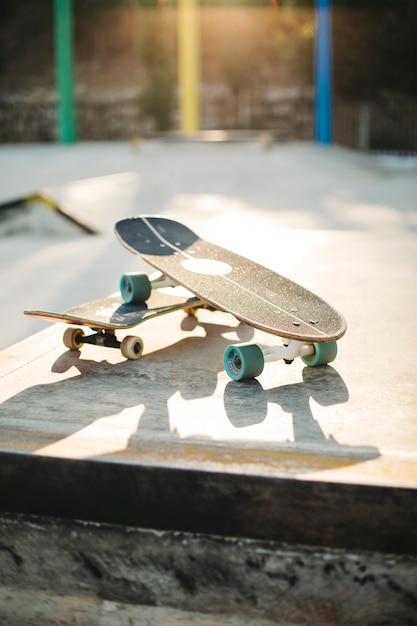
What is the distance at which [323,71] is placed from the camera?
16.1 m

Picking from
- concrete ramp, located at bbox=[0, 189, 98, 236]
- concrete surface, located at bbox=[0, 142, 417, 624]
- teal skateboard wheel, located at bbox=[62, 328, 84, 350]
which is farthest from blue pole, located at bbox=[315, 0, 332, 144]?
teal skateboard wheel, located at bbox=[62, 328, 84, 350]

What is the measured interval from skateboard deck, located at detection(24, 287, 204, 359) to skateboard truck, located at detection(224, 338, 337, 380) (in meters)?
0.48

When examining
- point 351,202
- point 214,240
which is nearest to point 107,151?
point 351,202

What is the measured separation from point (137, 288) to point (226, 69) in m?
24.5

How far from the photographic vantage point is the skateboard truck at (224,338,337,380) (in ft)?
8.68

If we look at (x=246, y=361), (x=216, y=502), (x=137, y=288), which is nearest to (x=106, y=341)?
(x=137, y=288)

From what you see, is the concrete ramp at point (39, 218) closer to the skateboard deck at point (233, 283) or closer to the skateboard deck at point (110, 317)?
the skateboard deck at point (233, 283)

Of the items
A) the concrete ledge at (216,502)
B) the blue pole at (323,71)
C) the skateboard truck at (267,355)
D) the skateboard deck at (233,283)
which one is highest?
the blue pole at (323,71)

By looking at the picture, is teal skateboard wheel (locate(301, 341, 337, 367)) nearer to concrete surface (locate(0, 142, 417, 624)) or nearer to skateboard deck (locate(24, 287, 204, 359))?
concrete surface (locate(0, 142, 417, 624))

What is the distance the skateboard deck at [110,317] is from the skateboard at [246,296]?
0.14 m

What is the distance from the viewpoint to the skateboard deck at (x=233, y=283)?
2643 mm

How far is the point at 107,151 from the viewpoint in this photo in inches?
613

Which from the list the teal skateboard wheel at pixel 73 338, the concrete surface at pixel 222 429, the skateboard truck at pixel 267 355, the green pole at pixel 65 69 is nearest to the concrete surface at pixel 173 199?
the concrete surface at pixel 222 429

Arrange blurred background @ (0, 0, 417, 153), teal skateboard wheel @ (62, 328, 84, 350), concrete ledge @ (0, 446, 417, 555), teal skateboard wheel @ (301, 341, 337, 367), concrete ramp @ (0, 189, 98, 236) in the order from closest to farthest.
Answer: concrete ledge @ (0, 446, 417, 555) → teal skateboard wheel @ (301, 341, 337, 367) → teal skateboard wheel @ (62, 328, 84, 350) → concrete ramp @ (0, 189, 98, 236) → blurred background @ (0, 0, 417, 153)
